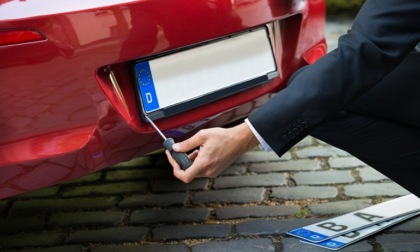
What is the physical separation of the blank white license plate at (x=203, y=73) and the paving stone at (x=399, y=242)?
2.64 ft

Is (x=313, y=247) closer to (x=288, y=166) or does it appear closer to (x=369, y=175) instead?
(x=369, y=175)

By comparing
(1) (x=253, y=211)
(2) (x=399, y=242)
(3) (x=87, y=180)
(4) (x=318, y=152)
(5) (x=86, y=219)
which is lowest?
(2) (x=399, y=242)

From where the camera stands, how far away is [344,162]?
3.63m

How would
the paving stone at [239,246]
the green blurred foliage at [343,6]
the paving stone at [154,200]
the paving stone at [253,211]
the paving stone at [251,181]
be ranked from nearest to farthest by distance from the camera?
the paving stone at [239,246]
the paving stone at [253,211]
the paving stone at [154,200]
the paving stone at [251,181]
the green blurred foliage at [343,6]

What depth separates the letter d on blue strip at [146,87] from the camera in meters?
2.52

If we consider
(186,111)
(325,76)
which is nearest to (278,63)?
(186,111)

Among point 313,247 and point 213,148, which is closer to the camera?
point 213,148

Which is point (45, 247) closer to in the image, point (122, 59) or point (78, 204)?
point (78, 204)

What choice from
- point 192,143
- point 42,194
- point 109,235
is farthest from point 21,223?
point 192,143

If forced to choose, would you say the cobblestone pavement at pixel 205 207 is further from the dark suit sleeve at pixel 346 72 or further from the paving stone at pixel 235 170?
the dark suit sleeve at pixel 346 72

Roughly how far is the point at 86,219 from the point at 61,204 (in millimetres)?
277

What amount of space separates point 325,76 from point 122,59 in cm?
78

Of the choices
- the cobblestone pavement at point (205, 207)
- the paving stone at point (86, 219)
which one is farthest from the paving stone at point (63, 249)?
the paving stone at point (86, 219)

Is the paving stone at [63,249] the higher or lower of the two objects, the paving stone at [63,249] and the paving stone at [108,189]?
the lower
